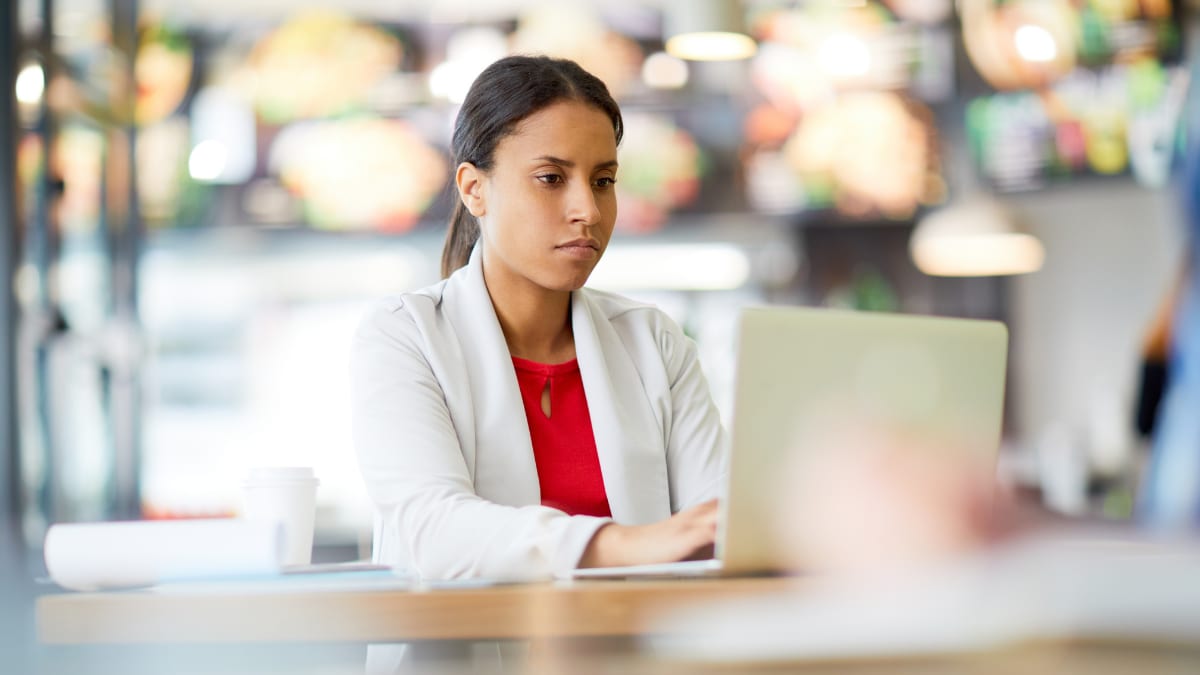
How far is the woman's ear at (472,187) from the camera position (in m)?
1.78

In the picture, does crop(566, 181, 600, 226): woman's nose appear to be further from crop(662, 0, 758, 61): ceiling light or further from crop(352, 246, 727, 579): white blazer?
crop(662, 0, 758, 61): ceiling light

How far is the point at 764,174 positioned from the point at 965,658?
5.19 metres

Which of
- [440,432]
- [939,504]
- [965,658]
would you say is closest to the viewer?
[965,658]

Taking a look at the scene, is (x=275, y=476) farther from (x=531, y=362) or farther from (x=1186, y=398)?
(x=1186, y=398)

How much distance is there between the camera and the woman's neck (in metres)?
1.78

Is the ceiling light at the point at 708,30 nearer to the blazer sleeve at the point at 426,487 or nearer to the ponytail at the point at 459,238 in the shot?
the ponytail at the point at 459,238

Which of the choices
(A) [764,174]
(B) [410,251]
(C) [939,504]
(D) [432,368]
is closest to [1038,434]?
(A) [764,174]

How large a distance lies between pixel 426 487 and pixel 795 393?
499mm

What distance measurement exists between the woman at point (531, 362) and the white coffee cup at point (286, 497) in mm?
88

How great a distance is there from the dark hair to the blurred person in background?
2.66 feet

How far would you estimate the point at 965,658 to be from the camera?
0.44 m

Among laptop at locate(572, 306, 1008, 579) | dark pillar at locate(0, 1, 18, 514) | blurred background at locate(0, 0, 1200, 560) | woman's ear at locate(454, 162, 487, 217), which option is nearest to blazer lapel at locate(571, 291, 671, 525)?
woman's ear at locate(454, 162, 487, 217)

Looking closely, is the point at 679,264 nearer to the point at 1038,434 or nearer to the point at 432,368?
the point at 1038,434

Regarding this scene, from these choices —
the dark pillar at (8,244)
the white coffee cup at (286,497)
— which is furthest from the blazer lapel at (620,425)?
the dark pillar at (8,244)
